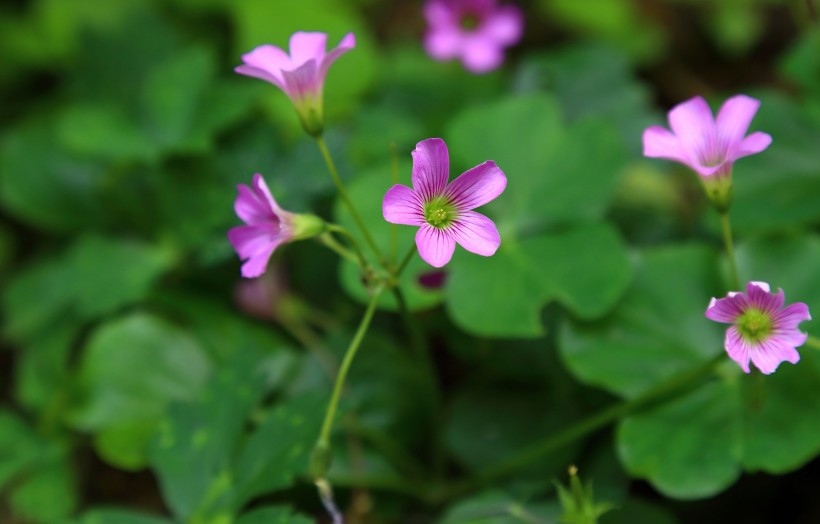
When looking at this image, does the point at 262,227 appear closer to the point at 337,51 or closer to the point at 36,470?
the point at 337,51

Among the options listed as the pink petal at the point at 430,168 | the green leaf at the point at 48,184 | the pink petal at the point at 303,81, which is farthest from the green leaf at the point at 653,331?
the green leaf at the point at 48,184

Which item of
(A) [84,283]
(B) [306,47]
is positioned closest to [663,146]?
(B) [306,47]

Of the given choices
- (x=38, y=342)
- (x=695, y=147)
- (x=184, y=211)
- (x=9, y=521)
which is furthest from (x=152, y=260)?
(x=695, y=147)

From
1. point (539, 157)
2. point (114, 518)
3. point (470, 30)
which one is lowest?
point (114, 518)

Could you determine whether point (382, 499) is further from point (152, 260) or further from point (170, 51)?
point (170, 51)

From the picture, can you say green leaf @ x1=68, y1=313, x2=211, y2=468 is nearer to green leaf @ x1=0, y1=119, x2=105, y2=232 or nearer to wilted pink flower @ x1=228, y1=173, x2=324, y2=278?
green leaf @ x1=0, y1=119, x2=105, y2=232

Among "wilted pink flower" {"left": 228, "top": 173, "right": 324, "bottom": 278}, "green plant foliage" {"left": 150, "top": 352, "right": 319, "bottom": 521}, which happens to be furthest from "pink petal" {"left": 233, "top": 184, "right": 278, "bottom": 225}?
"green plant foliage" {"left": 150, "top": 352, "right": 319, "bottom": 521}
